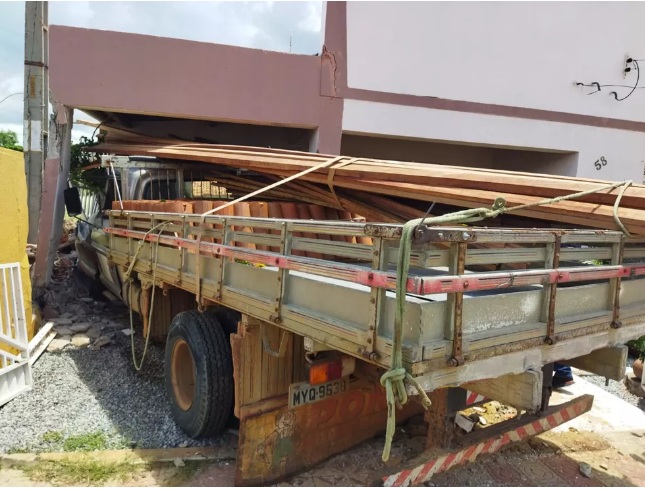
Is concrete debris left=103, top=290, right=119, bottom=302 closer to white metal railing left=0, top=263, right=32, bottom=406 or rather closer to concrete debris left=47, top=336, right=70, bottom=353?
concrete debris left=47, top=336, right=70, bottom=353

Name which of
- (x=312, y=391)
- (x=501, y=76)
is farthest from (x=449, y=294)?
(x=501, y=76)

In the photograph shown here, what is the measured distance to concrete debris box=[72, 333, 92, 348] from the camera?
5.30 meters

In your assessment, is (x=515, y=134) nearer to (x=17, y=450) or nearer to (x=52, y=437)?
(x=52, y=437)

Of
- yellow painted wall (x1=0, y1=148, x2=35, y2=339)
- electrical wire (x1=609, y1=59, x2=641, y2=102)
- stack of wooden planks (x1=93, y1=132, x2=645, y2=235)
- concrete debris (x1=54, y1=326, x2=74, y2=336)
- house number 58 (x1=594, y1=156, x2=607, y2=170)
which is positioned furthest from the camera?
house number 58 (x1=594, y1=156, x2=607, y2=170)

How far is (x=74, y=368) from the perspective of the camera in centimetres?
478

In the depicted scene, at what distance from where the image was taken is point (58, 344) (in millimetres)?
A: 5219

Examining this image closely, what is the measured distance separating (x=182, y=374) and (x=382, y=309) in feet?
8.28

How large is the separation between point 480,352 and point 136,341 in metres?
4.56

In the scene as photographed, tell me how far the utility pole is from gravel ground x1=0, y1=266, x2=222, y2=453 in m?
2.45

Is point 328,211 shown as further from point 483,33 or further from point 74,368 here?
point 483,33

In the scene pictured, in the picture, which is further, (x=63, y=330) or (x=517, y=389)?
(x=63, y=330)

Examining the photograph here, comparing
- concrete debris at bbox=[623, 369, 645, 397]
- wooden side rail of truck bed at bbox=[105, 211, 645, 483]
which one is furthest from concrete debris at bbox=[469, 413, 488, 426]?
concrete debris at bbox=[623, 369, 645, 397]

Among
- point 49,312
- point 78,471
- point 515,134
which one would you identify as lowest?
point 78,471

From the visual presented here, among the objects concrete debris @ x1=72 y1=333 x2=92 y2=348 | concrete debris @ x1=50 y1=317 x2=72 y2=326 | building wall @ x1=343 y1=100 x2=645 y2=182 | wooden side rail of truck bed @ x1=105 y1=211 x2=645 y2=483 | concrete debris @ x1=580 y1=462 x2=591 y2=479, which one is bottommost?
concrete debris @ x1=580 y1=462 x2=591 y2=479
